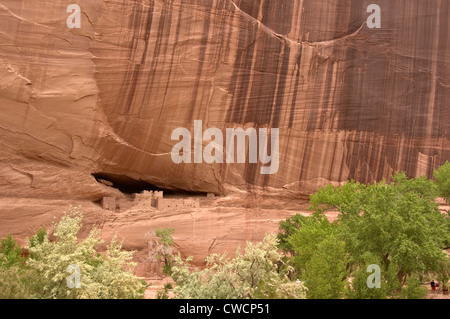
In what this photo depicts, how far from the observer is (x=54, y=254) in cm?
1638

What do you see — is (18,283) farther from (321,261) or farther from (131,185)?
(131,185)

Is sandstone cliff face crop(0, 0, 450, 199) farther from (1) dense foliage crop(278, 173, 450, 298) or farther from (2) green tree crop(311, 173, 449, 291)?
(2) green tree crop(311, 173, 449, 291)

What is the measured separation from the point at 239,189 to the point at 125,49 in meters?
7.90

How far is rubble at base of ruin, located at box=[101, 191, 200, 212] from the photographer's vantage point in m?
25.8

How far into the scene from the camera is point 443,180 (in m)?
26.4

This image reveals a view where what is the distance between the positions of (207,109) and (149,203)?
4724 millimetres

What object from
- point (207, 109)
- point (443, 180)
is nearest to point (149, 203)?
point (207, 109)

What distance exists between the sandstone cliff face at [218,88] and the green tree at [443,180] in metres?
1.36

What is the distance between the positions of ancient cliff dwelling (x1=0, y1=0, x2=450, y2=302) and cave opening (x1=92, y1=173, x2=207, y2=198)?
0.35 feet

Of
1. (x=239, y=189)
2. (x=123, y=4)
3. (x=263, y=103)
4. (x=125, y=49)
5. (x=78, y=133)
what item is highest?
(x=123, y=4)

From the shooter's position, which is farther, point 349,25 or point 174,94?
point 349,25

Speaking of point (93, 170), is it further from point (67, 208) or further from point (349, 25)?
point (349, 25)

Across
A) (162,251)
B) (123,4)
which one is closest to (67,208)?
(162,251)
